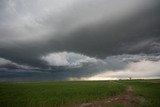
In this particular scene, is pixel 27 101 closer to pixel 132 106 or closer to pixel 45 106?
pixel 45 106

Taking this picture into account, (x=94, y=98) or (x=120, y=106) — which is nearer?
(x=120, y=106)

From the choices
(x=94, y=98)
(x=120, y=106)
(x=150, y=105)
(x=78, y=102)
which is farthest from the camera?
(x=94, y=98)

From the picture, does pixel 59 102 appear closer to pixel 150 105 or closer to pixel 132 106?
pixel 132 106

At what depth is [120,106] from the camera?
82.6 ft

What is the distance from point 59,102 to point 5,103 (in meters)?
8.13

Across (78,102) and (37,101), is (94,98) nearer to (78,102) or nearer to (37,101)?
(78,102)

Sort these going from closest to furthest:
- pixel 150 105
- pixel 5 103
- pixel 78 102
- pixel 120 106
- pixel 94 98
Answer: pixel 120 106 < pixel 150 105 < pixel 5 103 < pixel 78 102 < pixel 94 98

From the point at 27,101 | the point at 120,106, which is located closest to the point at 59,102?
the point at 27,101

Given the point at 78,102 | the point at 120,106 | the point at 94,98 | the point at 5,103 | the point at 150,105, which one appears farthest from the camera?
the point at 94,98

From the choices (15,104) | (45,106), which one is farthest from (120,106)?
(15,104)

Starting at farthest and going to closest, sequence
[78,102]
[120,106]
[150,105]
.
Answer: [78,102] → [150,105] → [120,106]

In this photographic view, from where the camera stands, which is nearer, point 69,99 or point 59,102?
point 59,102

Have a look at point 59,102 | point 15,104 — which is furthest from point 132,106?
point 15,104

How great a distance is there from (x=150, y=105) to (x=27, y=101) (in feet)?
60.0
